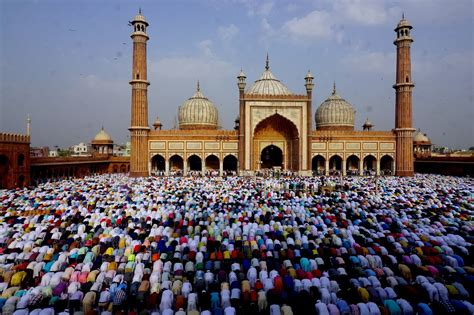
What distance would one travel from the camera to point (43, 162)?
25.5m

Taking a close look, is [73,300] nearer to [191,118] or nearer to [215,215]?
[215,215]

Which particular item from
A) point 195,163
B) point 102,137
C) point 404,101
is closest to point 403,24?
point 404,101

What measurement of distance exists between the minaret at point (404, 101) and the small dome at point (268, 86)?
37.5ft

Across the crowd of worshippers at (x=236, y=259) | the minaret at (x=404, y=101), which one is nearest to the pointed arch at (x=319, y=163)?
the minaret at (x=404, y=101)

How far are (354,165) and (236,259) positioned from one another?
29.6 meters

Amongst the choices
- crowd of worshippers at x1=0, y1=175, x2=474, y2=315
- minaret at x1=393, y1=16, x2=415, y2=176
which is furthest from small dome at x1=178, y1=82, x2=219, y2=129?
crowd of worshippers at x1=0, y1=175, x2=474, y2=315

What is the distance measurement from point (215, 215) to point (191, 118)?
2473cm

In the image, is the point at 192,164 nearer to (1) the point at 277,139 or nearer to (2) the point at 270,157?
(2) the point at 270,157

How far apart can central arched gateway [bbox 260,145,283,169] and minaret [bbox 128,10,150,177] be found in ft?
39.8

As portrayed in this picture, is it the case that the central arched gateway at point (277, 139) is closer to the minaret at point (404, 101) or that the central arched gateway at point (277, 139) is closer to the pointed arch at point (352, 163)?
the pointed arch at point (352, 163)

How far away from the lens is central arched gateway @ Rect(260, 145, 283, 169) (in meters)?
33.6

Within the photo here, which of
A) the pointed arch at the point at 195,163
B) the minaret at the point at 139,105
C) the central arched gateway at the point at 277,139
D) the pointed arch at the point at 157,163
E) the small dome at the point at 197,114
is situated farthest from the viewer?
the small dome at the point at 197,114

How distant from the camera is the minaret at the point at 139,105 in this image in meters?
28.8

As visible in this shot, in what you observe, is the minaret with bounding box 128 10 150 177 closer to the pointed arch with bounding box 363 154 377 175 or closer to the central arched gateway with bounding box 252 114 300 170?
the central arched gateway with bounding box 252 114 300 170
